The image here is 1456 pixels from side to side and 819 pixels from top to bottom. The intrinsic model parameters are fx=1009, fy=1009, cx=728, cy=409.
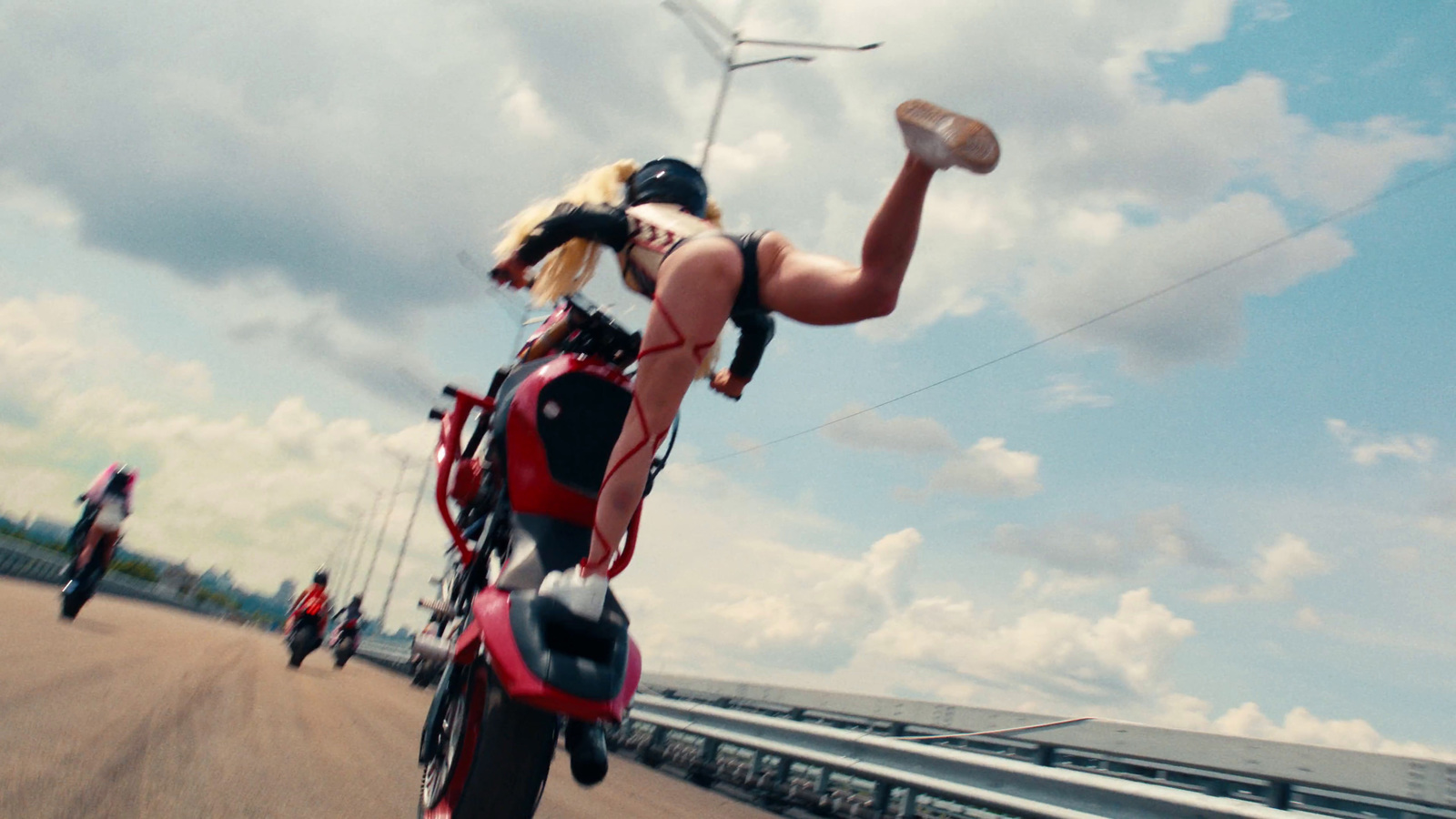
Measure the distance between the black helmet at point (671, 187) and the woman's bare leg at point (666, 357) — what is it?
1.69ft

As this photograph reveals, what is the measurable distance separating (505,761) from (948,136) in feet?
5.83

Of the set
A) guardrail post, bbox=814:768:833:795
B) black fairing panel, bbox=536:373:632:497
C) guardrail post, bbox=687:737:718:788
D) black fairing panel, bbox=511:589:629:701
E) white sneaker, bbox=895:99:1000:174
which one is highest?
white sneaker, bbox=895:99:1000:174

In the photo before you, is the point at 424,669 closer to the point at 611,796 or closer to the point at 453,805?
the point at 453,805

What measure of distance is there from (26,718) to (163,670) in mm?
3727

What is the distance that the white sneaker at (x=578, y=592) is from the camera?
2416 millimetres

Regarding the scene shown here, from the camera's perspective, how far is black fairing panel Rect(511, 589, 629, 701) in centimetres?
230

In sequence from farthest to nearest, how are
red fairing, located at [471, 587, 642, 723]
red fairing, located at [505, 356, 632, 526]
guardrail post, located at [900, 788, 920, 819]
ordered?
guardrail post, located at [900, 788, 920, 819] → red fairing, located at [505, 356, 632, 526] → red fairing, located at [471, 587, 642, 723]

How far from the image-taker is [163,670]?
7.05 meters

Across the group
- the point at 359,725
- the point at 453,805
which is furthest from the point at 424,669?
the point at 359,725

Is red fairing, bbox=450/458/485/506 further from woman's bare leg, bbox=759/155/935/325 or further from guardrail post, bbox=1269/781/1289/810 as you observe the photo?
guardrail post, bbox=1269/781/1289/810

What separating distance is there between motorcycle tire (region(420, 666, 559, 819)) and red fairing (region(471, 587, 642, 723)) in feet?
0.29

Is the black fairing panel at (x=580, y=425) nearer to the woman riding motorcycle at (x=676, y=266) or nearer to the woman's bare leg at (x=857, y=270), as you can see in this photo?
the woman riding motorcycle at (x=676, y=266)

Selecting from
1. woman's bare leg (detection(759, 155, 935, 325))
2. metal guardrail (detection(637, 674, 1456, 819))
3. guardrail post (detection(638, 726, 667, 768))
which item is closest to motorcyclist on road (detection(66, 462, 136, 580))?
guardrail post (detection(638, 726, 667, 768))

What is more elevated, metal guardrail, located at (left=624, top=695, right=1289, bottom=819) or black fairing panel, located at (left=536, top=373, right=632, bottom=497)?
black fairing panel, located at (left=536, top=373, right=632, bottom=497)
